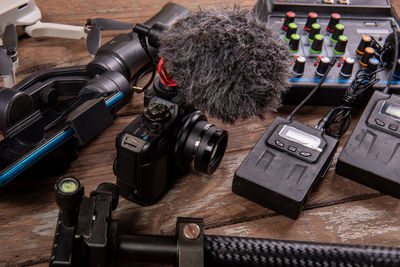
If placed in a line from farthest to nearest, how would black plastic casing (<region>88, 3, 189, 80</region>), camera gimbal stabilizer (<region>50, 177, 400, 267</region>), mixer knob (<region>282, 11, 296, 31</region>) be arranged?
mixer knob (<region>282, 11, 296, 31</region>), black plastic casing (<region>88, 3, 189, 80</region>), camera gimbal stabilizer (<region>50, 177, 400, 267</region>)

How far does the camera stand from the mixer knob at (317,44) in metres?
0.96

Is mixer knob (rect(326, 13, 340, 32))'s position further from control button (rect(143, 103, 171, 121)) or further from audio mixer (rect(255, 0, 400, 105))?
control button (rect(143, 103, 171, 121))


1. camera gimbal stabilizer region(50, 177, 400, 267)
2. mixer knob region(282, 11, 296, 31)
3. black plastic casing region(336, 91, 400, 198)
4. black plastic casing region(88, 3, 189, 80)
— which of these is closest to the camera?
camera gimbal stabilizer region(50, 177, 400, 267)

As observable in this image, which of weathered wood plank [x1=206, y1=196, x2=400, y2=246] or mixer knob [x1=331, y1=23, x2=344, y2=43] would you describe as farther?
mixer knob [x1=331, y1=23, x2=344, y2=43]

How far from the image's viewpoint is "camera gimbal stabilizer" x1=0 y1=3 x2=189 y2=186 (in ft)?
2.40

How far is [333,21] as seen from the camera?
39.9 inches

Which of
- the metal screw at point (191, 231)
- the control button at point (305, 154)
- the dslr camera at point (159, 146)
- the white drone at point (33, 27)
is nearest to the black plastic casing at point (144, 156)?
the dslr camera at point (159, 146)

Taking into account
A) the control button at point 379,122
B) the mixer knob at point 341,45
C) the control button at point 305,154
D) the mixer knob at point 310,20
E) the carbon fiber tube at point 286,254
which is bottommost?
the carbon fiber tube at point 286,254

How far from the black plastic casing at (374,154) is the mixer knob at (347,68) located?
11 centimetres

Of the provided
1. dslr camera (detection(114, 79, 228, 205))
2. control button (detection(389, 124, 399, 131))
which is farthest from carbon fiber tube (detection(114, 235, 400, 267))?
control button (detection(389, 124, 399, 131))

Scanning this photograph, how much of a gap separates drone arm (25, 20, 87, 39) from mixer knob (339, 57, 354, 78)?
544mm

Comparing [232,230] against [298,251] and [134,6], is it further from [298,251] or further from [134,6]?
[134,6]

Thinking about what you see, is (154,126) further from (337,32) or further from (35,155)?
(337,32)

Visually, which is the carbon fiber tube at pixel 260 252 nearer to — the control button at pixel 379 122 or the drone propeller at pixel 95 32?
the control button at pixel 379 122
